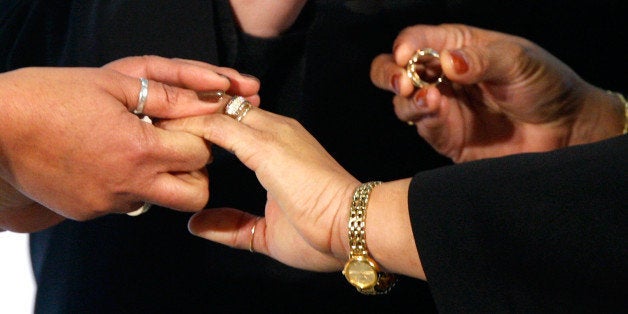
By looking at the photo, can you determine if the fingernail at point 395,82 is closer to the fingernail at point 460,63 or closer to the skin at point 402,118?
the skin at point 402,118

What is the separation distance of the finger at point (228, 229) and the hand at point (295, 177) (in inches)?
2.0

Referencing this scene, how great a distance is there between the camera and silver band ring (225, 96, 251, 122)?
32.6 inches

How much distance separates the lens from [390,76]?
1102 millimetres

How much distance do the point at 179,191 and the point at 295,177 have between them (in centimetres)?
15

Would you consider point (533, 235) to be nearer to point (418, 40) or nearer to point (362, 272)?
point (362, 272)

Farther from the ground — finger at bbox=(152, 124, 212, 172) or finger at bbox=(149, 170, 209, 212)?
finger at bbox=(152, 124, 212, 172)

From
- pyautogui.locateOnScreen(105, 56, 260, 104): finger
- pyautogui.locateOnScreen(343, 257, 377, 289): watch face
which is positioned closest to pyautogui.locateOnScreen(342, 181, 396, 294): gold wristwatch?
pyautogui.locateOnScreen(343, 257, 377, 289): watch face

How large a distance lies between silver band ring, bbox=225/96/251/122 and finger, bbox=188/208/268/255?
15cm

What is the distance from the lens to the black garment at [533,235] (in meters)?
0.61

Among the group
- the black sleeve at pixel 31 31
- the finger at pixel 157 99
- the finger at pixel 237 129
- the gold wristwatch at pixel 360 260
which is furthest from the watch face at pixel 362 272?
the black sleeve at pixel 31 31

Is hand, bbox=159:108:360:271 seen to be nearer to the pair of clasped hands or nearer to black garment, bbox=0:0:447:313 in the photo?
the pair of clasped hands

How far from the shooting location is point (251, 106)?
2.75ft

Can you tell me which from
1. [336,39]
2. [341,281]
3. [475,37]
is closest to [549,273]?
[341,281]

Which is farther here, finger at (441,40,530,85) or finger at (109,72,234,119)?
finger at (441,40,530,85)
